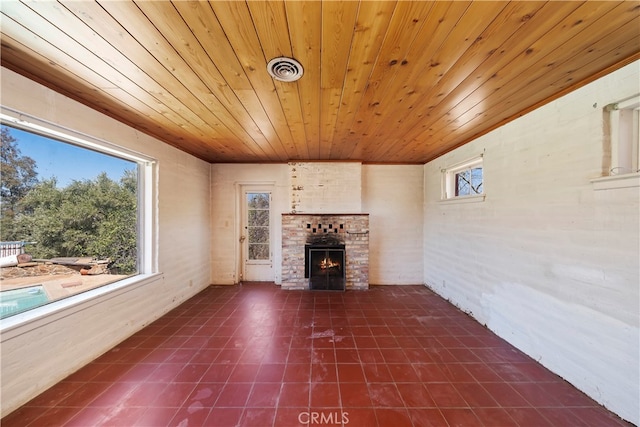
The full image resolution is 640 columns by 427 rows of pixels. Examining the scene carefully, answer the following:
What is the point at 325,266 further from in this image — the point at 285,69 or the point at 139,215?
the point at 285,69

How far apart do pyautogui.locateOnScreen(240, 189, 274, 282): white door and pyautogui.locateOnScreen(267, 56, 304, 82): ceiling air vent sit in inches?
121

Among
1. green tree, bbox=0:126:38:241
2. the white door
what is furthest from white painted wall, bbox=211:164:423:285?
green tree, bbox=0:126:38:241

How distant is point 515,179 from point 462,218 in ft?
3.15

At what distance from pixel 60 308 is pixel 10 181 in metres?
1.05

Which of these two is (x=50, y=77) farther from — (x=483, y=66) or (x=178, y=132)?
(x=483, y=66)

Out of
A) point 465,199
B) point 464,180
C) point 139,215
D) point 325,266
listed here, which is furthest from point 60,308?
point 464,180

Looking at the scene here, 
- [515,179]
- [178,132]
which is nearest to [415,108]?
[515,179]

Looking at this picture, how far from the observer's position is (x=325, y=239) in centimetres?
422

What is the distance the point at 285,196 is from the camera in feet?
14.4

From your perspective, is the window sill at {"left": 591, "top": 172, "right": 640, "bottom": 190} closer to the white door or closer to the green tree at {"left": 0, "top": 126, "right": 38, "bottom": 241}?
the white door

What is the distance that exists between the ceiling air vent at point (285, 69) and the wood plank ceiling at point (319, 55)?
5 cm

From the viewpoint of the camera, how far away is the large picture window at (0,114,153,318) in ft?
5.47

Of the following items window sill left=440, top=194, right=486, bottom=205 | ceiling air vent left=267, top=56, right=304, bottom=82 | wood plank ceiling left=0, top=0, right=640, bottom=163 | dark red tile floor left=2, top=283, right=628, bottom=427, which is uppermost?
wood plank ceiling left=0, top=0, right=640, bottom=163

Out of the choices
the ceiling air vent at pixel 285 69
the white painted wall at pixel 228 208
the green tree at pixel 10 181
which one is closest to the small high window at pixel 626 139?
the ceiling air vent at pixel 285 69
